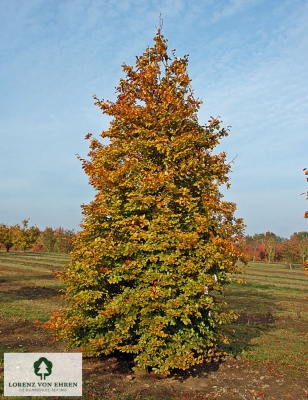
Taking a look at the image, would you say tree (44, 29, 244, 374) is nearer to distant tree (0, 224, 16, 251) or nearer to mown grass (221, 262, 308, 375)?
mown grass (221, 262, 308, 375)

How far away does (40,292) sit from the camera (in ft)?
76.3

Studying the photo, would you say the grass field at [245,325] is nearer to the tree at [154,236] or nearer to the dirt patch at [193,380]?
the dirt patch at [193,380]

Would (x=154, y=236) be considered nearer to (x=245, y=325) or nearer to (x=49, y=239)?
(x=245, y=325)

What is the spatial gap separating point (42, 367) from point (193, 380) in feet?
12.9

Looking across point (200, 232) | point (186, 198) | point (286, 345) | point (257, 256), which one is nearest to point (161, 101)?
point (186, 198)

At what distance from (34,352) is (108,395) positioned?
3719mm

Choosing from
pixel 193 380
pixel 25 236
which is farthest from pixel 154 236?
pixel 25 236

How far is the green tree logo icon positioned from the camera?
877cm

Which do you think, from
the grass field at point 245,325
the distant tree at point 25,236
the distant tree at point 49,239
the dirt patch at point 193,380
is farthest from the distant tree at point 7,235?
the dirt patch at point 193,380

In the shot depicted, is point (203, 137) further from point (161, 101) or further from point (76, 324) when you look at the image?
point (76, 324)

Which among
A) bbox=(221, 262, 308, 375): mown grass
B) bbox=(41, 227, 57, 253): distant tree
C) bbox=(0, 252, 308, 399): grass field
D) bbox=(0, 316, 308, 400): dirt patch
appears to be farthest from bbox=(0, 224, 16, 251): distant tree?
bbox=(0, 316, 308, 400): dirt patch

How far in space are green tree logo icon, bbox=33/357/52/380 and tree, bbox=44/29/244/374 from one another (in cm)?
81

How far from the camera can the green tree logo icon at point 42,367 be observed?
8.77 metres

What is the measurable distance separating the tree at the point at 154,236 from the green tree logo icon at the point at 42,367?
809 mm
